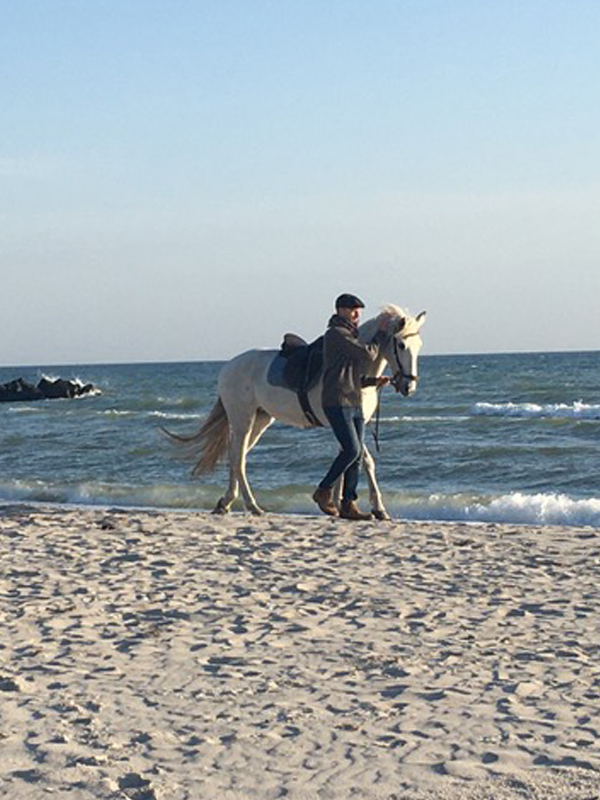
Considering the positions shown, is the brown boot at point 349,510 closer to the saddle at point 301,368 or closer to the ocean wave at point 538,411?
the saddle at point 301,368

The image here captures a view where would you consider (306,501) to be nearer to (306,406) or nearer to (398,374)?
(306,406)

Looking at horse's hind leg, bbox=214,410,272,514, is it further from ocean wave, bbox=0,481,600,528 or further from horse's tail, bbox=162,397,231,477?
ocean wave, bbox=0,481,600,528

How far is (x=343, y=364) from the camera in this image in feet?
34.5

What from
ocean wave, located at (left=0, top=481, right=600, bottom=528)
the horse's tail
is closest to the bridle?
the horse's tail

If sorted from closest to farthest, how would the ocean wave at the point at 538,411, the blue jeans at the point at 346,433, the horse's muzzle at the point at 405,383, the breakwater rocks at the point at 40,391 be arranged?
the horse's muzzle at the point at 405,383 < the blue jeans at the point at 346,433 < the ocean wave at the point at 538,411 < the breakwater rocks at the point at 40,391

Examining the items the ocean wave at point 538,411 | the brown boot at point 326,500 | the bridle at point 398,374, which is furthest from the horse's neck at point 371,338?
the ocean wave at point 538,411

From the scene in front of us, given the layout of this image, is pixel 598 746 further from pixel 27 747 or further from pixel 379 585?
pixel 379 585

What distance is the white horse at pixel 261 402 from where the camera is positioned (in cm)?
1030

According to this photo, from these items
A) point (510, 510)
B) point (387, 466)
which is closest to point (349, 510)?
point (510, 510)

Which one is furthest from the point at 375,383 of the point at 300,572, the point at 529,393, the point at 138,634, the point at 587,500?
the point at 529,393

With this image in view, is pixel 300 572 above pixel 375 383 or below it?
below

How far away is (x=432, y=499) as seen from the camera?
15211mm

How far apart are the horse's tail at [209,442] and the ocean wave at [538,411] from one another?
23698mm

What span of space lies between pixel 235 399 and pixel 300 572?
11.4 ft
